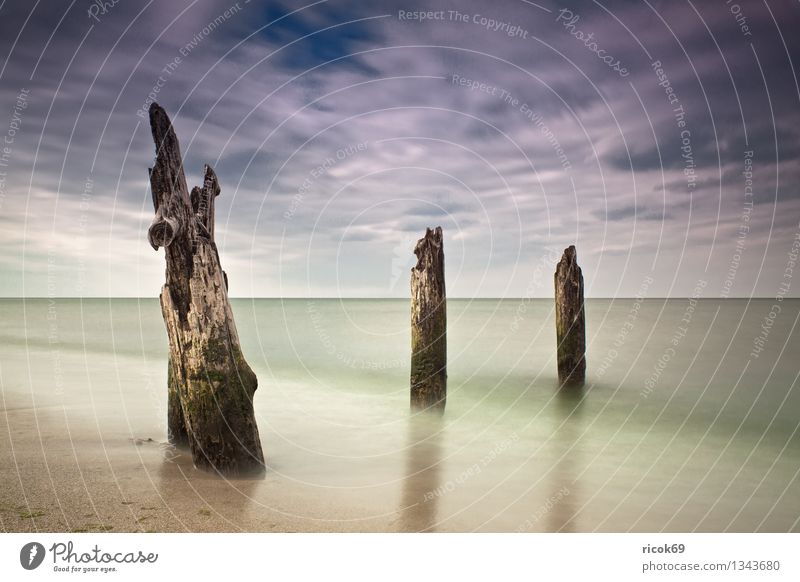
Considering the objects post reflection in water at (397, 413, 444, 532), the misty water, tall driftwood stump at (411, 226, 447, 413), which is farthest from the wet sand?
tall driftwood stump at (411, 226, 447, 413)

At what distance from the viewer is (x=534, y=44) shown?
768 cm

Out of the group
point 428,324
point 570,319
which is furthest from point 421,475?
point 570,319

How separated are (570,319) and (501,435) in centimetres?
377

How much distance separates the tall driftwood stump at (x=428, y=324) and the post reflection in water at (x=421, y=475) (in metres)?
0.42

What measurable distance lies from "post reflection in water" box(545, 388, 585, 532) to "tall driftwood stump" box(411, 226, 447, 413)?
2.09m

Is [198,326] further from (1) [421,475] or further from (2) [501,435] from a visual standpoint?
(2) [501,435]

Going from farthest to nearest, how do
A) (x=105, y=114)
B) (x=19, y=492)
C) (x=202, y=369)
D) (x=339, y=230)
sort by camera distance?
1. (x=339, y=230)
2. (x=105, y=114)
3. (x=202, y=369)
4. (x=19, y=492)

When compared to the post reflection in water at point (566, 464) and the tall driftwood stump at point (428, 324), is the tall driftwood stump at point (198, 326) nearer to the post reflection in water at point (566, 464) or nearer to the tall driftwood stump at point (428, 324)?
the post reflection in water at point (566, 464)

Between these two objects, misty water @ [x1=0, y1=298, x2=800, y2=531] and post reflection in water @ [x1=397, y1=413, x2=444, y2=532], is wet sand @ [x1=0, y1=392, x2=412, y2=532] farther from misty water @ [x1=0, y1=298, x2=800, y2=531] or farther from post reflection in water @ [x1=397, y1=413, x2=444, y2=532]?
post reflection in water @ [x1=397, y1=413, x2=444, y2=532]

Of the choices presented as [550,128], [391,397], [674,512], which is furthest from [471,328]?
[674,512]

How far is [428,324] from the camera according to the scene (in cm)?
904

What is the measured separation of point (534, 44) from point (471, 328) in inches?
1069

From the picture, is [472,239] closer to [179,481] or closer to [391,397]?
[391,397]

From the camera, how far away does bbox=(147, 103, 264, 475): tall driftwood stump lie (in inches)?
203
